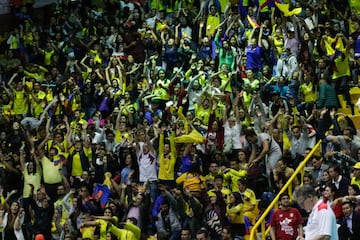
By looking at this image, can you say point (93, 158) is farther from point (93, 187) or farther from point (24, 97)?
point (24, 97)

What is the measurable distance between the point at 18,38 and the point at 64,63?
5.32 ft

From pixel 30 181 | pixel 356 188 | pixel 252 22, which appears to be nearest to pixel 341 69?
pixel 252 22

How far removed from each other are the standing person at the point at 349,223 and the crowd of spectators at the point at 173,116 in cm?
37

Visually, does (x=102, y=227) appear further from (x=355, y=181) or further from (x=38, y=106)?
(x=38, y=106)

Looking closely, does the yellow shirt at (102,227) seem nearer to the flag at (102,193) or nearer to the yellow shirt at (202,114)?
the flag at (102,193)

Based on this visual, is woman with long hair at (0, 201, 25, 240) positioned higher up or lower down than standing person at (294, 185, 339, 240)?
lower down

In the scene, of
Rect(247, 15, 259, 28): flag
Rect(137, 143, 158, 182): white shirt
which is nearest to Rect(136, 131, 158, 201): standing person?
Result: Rect(137, 143, 158, 182): white shirt

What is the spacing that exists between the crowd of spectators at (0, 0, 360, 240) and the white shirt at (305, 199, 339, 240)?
1.14 m

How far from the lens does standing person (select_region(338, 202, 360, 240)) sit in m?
15.9

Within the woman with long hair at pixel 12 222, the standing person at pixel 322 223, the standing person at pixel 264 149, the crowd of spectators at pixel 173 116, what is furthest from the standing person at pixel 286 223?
the woman with long hair at pixel 12 222

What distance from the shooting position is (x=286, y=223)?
16.2m

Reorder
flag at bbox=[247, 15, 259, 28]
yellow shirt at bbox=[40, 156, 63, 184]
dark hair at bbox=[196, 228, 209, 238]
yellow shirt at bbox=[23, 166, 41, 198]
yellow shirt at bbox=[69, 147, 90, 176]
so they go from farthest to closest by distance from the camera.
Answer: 1. flag at bbox=[247, 15, 259, 28]
2. yellow shirt at bbox=[69, 147, 90, 176]
3. yellow shirt at bbox=[40, 156, 63, 184]
4. yellow shirt at bbox=[23, 166, 41, 198]
5. dark hair at bbox=[196, 228, 209, 238]

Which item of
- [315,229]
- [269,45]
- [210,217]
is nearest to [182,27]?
[269,45]

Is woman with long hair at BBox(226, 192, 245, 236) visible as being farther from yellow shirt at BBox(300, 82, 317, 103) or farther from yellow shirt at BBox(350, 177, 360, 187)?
yellow shirt at BBox(300, 82, 317, 103)
